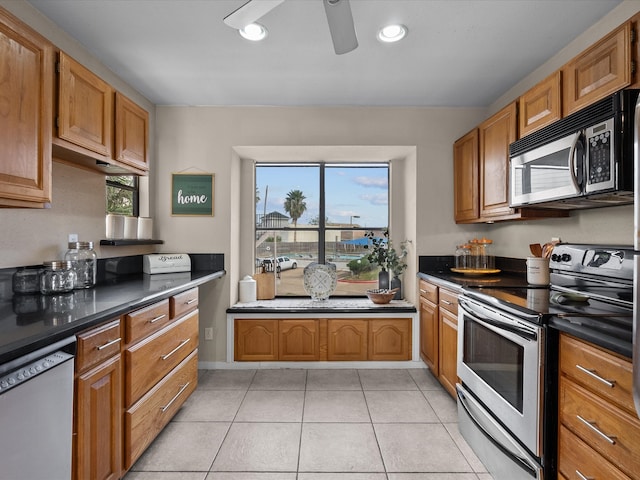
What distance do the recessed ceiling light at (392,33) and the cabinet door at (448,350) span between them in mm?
1858

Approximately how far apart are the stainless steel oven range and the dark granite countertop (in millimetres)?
1752

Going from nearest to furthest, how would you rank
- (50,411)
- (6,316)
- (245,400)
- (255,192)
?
(50,411) → (6,316) → (245,400) → (255,192)

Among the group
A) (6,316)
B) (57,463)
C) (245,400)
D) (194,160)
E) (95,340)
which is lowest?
(245,400)

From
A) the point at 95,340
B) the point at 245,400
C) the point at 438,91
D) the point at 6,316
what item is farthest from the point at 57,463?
the point at 438,91

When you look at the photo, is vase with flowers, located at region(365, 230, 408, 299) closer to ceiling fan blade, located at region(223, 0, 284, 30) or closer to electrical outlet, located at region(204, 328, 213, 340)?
electrical outlet, located at region(204, 328, 213, 340)

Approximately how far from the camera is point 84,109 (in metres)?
1.88

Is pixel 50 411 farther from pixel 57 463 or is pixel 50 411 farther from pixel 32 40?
pixel 32 40

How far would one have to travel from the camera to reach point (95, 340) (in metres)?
1.40

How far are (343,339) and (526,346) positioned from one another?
189cm

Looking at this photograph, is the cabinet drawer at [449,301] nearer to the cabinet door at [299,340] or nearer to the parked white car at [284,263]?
the cabinet door at [299,340]

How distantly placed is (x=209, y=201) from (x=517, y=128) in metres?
2.54

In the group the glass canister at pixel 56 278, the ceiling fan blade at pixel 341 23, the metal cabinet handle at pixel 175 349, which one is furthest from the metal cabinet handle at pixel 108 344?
the ceiling fan blade at pixel 341 23

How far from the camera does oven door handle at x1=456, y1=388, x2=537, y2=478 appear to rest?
4.78 feet

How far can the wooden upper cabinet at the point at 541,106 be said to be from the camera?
6.36 ft
